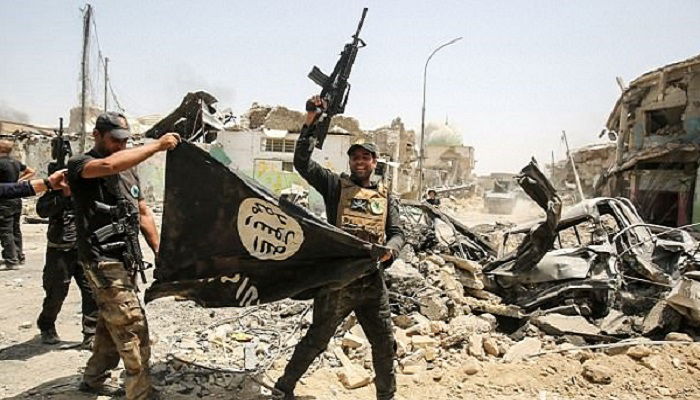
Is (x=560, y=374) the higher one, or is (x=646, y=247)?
(x=646, y=247)

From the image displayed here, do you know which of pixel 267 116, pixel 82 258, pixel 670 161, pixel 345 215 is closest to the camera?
pixel 82 258

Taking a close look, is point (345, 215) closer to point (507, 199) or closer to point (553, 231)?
point (553, 231)

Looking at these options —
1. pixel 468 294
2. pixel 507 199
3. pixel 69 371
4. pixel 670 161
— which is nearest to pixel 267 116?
pixel 507 199

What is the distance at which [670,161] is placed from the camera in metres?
15.2

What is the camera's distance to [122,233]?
302 centimetres

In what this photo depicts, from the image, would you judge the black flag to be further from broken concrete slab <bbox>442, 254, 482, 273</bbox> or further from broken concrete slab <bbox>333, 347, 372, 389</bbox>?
broken concrete slab <bbox>442, 254, 482, 273</bbox>

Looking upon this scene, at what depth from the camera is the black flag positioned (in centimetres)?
306

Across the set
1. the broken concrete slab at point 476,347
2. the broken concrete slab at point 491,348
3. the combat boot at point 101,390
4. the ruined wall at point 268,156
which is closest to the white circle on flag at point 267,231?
the combat boot at point 101,390

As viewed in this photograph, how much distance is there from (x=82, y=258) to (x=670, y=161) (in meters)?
17.3

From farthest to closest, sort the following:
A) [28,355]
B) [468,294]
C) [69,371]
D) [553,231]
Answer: [468,294] → [553,231] → [28,355] → [69,371]

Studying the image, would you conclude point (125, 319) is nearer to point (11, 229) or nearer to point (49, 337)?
point (49, 337)

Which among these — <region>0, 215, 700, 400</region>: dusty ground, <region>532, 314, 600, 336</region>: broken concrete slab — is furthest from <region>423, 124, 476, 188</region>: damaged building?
<region>0, 215, 700, 400</region>: dusty ground

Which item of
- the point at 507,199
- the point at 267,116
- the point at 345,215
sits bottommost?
the point at 507,199

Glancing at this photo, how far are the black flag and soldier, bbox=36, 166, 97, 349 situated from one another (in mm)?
1562
